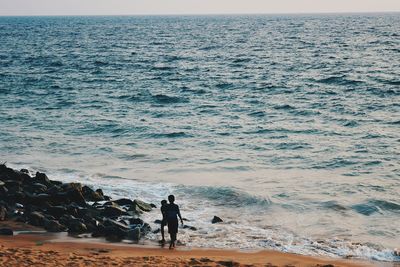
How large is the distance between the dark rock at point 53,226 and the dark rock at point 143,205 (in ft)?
8.86

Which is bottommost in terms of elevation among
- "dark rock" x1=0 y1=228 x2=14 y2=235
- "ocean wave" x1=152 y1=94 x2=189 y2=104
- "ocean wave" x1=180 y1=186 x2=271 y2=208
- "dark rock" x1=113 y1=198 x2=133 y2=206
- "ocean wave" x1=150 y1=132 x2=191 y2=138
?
"ocean wave" x1=180 y1=186 x2=271 y2=208

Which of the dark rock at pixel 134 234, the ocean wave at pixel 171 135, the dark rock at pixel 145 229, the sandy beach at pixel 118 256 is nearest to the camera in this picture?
the sandy beach at pixel 118 256

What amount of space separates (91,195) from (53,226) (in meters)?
2.93

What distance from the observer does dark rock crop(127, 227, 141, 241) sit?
46.5ft

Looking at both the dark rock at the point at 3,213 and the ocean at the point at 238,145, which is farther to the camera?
the ocean at the point at 238,145

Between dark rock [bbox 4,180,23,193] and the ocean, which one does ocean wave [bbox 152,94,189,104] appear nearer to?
the ocean

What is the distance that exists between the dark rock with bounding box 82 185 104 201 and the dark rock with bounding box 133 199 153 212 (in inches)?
55.8

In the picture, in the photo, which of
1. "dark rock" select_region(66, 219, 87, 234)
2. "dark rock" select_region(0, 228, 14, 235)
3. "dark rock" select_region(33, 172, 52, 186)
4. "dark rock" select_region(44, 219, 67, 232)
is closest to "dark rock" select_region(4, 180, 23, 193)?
"dark rock" select_region(33, 172, 52, 186)

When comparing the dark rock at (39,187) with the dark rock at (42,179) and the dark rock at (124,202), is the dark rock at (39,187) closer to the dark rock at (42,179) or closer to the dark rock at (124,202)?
the dark rock at (42,179)

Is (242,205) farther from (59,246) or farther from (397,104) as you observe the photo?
(397,104)

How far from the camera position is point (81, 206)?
53.3 ft

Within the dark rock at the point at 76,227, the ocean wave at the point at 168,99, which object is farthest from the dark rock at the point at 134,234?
the ocean wave at the point at 168,99

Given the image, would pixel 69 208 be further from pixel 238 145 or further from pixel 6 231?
pixel 238 145

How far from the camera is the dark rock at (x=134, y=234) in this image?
558 inches
